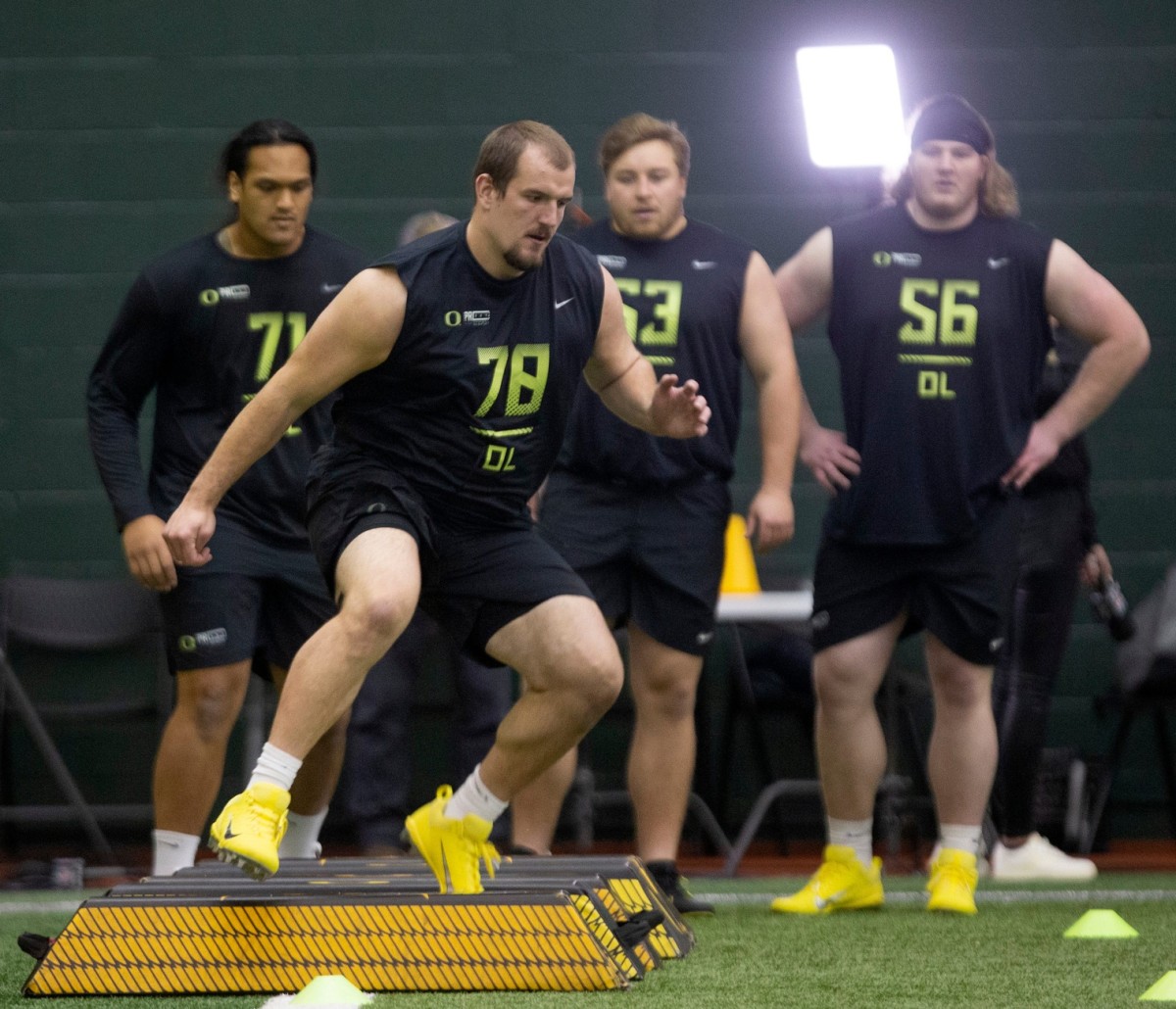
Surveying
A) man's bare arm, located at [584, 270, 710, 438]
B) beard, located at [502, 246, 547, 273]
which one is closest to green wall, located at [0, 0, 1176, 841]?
man's bare arm, located at [584, 270, 710, 438]

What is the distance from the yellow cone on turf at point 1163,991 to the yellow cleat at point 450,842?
134cm

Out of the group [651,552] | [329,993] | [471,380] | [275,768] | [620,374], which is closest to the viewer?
[329,993]

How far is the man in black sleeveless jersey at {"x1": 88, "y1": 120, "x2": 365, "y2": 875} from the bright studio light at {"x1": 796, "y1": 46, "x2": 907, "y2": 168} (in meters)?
2.21

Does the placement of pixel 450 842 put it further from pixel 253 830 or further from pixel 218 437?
pixel 218 437

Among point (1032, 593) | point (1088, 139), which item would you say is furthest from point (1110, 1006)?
point (1088, 139)

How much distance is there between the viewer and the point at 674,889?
5199 millimetres

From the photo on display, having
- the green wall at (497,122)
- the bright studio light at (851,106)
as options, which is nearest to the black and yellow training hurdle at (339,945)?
the bright studio light at (851,106)

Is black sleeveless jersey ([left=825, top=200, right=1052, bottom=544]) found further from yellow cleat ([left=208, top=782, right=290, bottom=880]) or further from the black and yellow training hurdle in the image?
yellow cleat ([left=208, top=782, right=290, bottom=880])

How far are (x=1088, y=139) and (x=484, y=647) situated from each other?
429cm

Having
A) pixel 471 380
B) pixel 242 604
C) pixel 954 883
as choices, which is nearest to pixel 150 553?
pixel 242 604

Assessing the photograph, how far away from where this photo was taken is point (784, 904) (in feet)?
17.2

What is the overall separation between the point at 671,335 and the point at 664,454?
32cm

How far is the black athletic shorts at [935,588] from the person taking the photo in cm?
520

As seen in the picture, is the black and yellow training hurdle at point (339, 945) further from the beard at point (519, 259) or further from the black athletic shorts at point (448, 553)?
the beard at point (519, 259)
